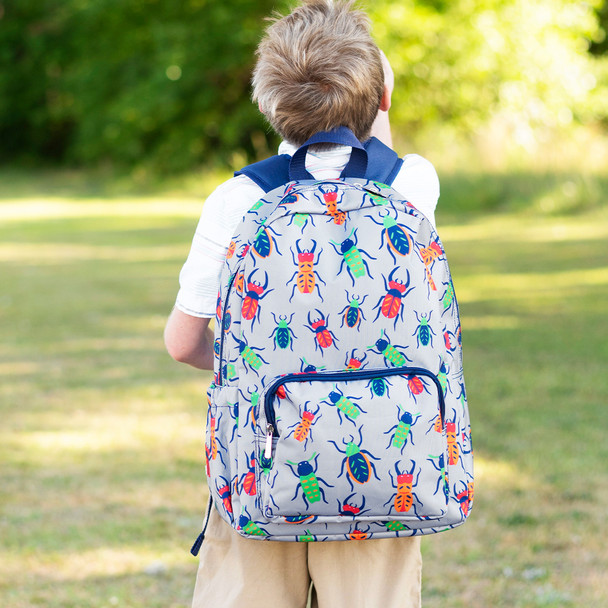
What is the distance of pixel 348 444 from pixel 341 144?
22.0 inches

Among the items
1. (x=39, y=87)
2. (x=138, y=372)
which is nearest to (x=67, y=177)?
(x=39, y=87)

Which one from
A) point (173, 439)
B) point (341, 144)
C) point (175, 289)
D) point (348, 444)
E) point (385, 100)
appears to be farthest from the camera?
point (175, 289)

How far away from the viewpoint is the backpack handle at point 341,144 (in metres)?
1.74

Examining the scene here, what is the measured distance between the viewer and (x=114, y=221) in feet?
55.7

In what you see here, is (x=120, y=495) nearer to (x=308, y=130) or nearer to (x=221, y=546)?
(x=221, y=546)

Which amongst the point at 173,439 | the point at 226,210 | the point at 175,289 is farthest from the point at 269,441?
the point at 175,289

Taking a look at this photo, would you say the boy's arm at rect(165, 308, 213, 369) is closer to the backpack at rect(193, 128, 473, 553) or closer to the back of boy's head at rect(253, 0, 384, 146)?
the backpack at rect(193, 128, 473, 553)

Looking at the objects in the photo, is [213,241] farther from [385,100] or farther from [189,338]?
[385,100]

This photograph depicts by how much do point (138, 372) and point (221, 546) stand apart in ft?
14.3

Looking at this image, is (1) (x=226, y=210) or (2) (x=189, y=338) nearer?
(1) (x=226, y=210)

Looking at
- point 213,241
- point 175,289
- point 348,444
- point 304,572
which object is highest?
point 175,289

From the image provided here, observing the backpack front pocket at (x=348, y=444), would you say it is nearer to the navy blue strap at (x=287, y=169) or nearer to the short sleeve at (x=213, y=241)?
the short sleeve at (x=213, y=241)

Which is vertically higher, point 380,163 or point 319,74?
point 319,74

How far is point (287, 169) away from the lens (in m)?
1.81
